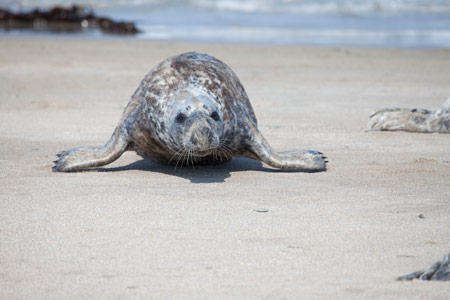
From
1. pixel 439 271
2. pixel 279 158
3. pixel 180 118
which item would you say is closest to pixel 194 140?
pixel 180 118

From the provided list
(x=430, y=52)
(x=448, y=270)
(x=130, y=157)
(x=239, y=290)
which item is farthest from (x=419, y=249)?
(x=430, y=52)

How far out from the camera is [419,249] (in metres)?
3.98

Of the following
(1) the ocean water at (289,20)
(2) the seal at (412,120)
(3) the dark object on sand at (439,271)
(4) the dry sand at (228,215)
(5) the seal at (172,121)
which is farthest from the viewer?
(1) the ocean water at (289,20)

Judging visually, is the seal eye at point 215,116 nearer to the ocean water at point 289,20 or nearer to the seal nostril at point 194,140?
the seal nostril at point 194,140

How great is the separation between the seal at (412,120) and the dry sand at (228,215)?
20 centimetres

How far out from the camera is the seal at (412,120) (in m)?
7.86

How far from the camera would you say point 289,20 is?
25031mm

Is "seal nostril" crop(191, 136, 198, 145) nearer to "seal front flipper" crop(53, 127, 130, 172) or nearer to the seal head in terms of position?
Answer: the seal head

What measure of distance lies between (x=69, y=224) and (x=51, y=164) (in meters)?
1.90

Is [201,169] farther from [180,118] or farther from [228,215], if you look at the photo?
[228,215]

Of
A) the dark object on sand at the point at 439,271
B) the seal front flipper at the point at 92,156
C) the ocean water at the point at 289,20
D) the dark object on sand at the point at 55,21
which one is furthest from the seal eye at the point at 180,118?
the dark object on sand at the point at 55,21

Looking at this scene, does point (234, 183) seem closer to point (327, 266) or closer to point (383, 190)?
point (383, 190)

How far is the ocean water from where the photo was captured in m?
18.6

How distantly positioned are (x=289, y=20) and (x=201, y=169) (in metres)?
19.6
